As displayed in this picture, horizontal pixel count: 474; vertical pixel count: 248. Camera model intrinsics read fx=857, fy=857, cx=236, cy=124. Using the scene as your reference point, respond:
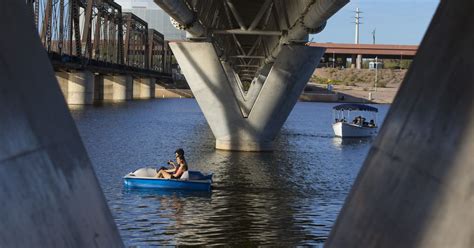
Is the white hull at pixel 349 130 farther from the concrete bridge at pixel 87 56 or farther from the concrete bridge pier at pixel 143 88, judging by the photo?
the concrete bridge pier at pixel 143 88

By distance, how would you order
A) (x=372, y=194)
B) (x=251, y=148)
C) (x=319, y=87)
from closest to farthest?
1. (x=372, y=194)
2. (x=251, y=148)
3. (x=319, y=87)

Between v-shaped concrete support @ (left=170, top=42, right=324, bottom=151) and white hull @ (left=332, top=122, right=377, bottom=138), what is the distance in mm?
19135

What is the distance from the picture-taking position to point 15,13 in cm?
848

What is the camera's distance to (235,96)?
42.5 m

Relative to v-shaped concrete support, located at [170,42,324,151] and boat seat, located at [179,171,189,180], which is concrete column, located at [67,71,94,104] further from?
boat seat, located at [179,171,189,180]

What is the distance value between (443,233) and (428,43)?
2139mm

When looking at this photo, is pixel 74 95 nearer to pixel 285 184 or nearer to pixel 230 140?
pixel 230 140

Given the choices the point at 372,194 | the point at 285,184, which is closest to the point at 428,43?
the point at 372,194

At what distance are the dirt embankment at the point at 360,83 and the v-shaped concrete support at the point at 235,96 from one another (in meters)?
125

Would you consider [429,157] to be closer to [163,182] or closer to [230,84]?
[163,182]

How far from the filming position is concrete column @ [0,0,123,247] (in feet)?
25.1

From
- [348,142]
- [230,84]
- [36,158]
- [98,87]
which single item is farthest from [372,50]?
[36,158]

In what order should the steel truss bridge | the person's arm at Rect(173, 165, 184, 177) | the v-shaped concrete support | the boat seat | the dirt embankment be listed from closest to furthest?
1. the person's arm at Rect(173, 165, 184, 177)
2. the boat seat
3. the v-shaped concrete support
4. the steel truss bridge
5. the dirt embankment

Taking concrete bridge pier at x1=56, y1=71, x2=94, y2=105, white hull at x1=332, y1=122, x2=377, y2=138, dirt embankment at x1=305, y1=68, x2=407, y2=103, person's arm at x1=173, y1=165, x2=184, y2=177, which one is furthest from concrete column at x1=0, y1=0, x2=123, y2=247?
dirt embankment at x1=305, y1=68, x2=407, y2=103
